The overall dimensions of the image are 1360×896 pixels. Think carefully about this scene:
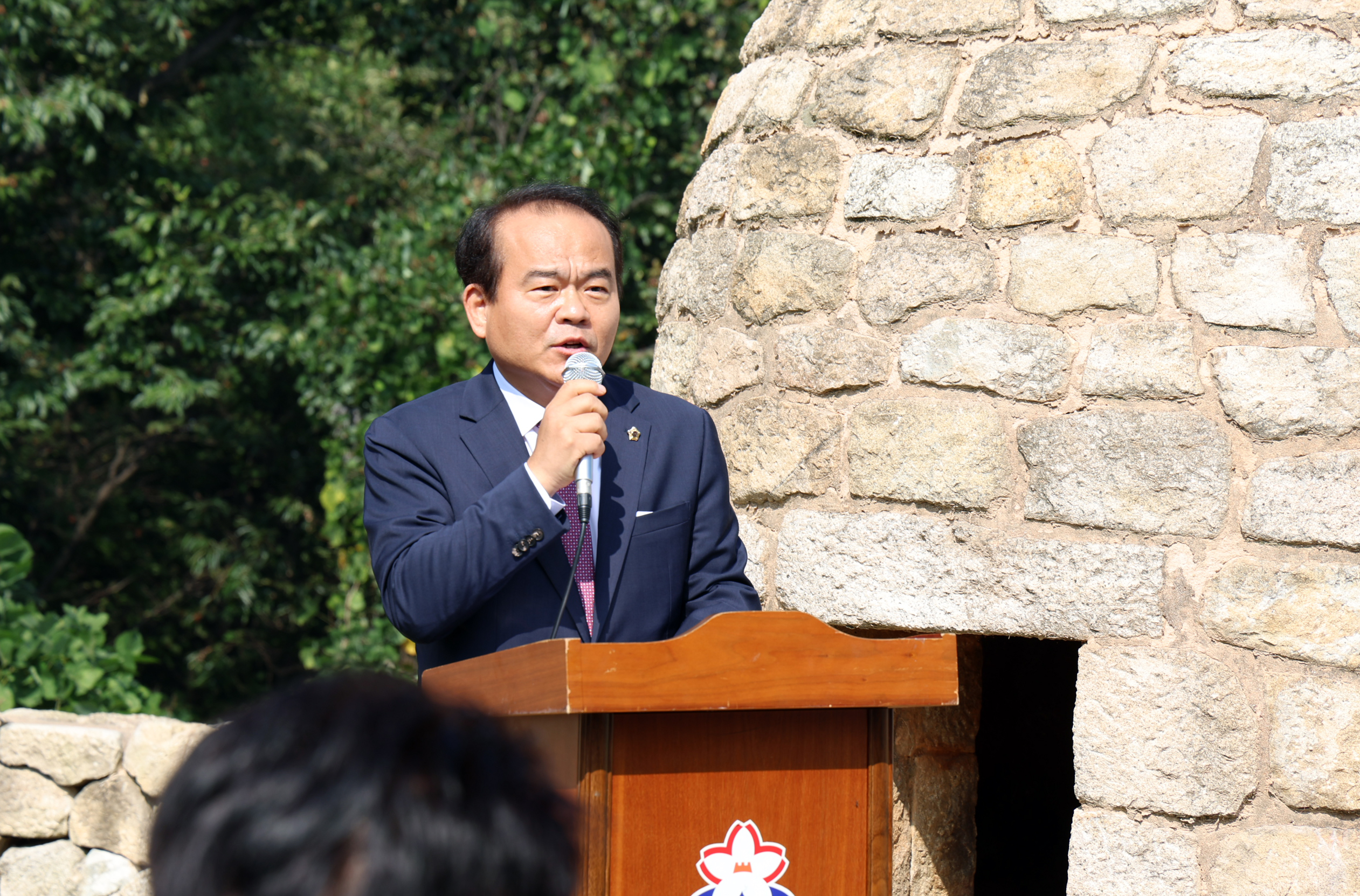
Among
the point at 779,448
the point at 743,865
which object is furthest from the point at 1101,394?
the point at 743,865

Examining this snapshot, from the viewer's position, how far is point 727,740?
1.72m

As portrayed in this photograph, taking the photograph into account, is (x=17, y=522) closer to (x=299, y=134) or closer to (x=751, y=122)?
(x=299, y=134)

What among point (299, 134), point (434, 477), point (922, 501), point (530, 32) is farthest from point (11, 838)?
point (299, 134)

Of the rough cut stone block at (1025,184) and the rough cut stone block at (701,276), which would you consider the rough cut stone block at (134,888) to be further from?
the rough cut stone block at (1025,184)

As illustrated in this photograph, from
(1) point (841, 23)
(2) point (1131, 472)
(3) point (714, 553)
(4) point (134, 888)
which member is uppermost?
(1) point (841, 23)

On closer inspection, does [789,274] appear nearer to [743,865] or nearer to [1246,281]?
[1246,281]

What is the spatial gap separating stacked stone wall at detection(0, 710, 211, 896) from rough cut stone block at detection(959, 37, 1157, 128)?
3.05 metres

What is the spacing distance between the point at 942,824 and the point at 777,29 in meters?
2.07

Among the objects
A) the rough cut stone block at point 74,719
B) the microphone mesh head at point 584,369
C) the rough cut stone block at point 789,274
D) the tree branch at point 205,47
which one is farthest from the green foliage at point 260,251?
the microphone mesh head at point 584,369

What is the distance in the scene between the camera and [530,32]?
25.6 ft

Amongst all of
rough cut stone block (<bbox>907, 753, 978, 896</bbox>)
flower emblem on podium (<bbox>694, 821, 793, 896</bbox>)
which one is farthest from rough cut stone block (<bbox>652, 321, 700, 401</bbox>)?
flower emblem on podium (<bbox>694, 821, 793, 896</bbox>)

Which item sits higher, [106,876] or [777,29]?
[777,29]

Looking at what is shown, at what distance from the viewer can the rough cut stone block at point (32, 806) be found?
4.27m

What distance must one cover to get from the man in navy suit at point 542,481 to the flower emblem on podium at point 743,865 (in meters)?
0.52
